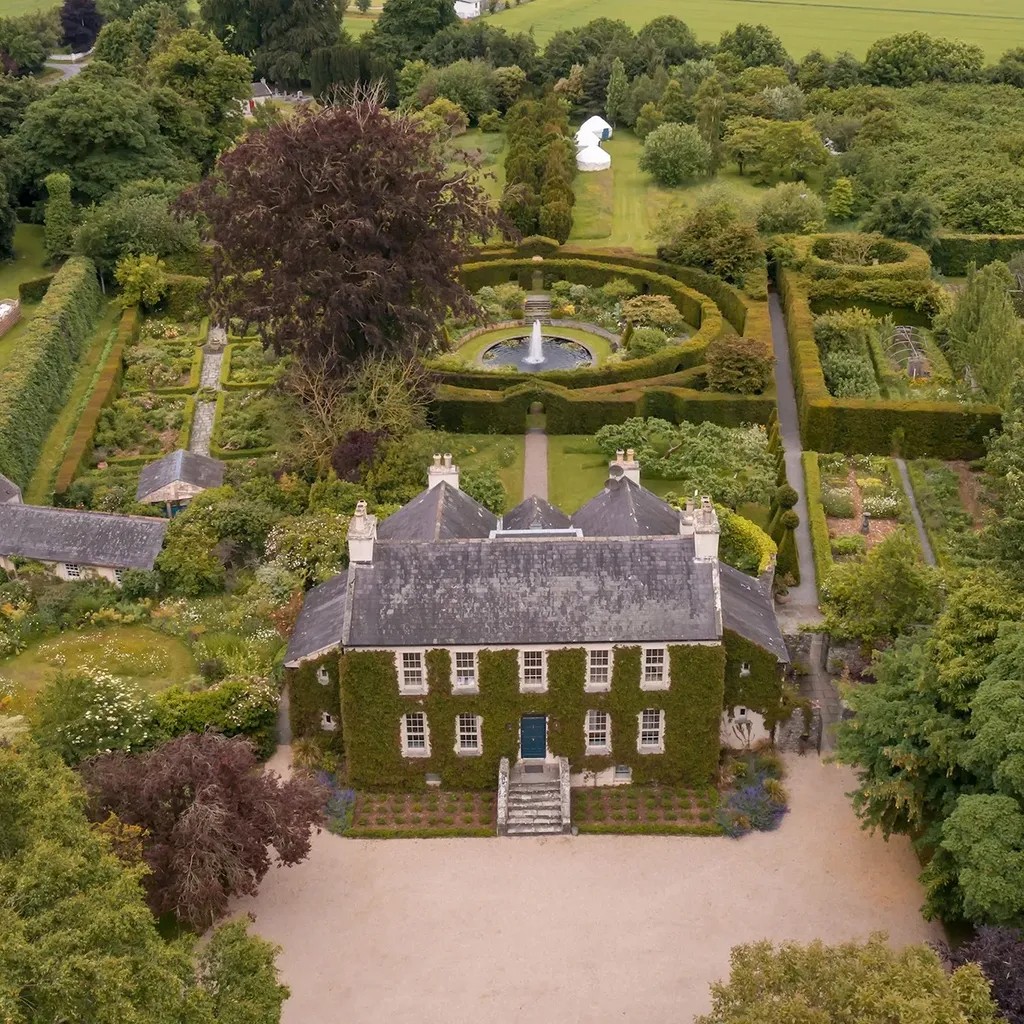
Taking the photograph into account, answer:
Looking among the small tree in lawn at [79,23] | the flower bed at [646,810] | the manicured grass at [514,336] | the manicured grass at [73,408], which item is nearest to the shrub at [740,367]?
the manicured grass at [514,336]

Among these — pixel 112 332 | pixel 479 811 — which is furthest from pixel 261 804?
pixel 112 332

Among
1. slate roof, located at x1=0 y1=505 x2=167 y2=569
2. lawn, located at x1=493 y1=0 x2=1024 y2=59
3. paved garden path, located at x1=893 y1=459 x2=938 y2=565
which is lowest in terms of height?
lawn, located at x1=493 y1=0 x2=1024 y2=59

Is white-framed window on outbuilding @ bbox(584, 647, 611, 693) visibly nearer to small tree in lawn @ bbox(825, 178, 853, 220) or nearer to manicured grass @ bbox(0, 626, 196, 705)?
manicured grass @ bbox(0, 626, 196, 705)

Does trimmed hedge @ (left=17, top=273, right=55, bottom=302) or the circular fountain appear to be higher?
trimmed hedge @ (left=17, top=273, right=55, bottom=302)

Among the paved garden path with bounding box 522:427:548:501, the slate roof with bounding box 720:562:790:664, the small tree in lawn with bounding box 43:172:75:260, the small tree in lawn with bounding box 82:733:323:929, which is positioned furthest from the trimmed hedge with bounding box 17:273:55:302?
the slate roof with bounding box 720:562:790:664

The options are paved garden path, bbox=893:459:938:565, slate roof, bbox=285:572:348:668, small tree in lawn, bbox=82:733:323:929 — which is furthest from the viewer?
paved garden path, bbox=893:459:938:565

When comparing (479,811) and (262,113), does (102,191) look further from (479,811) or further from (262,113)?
(479,811)

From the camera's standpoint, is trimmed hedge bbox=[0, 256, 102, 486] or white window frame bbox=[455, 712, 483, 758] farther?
trimmed hedge bbox=[0, 256, 102, 486]

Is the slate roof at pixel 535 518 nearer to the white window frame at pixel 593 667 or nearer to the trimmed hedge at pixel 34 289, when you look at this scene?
the white window frame at pixel 593 667
